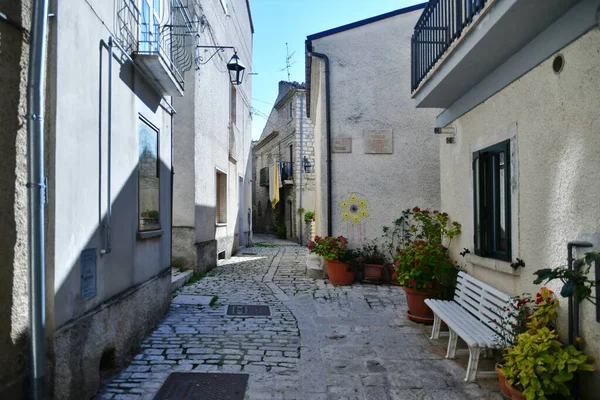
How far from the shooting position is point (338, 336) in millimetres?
5434

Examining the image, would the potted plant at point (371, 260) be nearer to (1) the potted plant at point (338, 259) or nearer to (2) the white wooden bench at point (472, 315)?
(1) the potted plant at point (338, 259)

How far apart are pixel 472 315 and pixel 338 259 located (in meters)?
4.20

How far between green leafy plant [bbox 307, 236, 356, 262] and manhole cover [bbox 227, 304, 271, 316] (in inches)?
93.7

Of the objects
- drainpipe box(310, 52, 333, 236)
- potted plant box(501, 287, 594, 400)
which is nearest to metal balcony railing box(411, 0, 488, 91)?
drainpipe box(310, 52, 333, 236)

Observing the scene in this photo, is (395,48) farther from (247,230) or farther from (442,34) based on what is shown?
(247,230)

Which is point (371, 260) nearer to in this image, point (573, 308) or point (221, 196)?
point (221, 196)

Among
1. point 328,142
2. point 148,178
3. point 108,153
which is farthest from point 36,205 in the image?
point 328,142

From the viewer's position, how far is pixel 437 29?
18.9ft

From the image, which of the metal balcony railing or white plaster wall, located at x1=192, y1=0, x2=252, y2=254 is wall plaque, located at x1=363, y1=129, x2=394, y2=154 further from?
white plaster wall, located at x1=192, y1=0, x2=252, y2=254

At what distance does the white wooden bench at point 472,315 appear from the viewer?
12.8 feet

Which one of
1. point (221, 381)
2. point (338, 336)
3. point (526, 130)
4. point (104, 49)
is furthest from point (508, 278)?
point (104, 49)

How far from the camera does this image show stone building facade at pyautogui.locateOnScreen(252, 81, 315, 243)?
22.3m

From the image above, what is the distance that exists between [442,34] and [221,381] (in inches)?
194

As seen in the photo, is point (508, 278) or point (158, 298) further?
point (158, 298)
